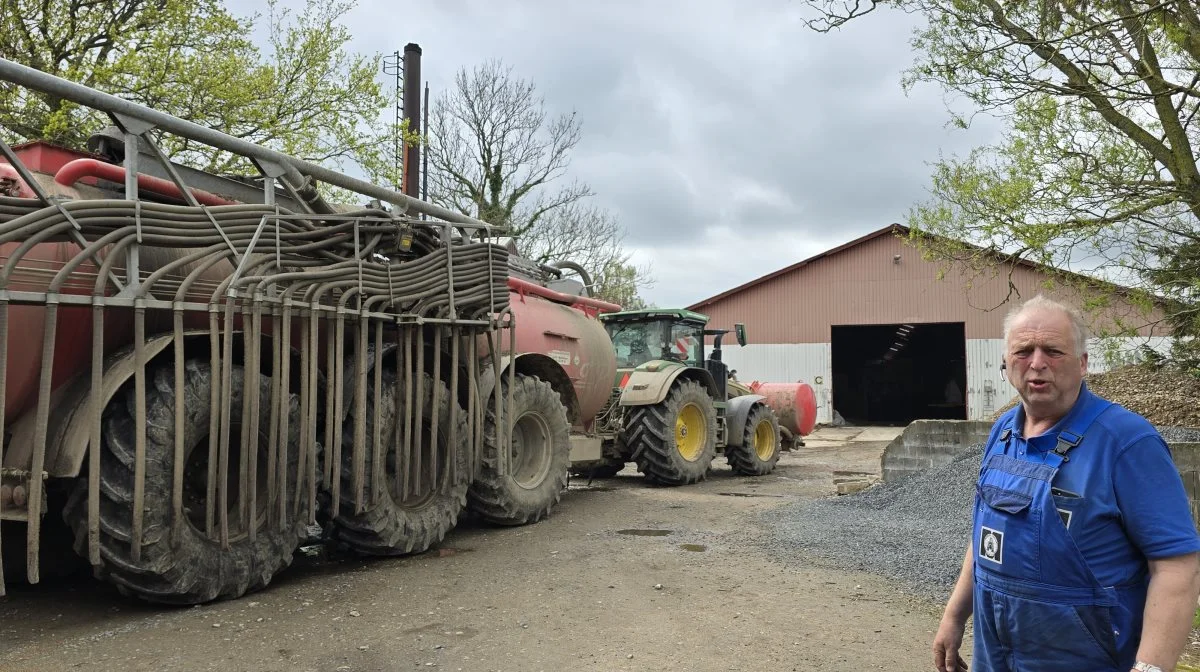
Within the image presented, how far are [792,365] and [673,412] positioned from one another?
1590 centimetres

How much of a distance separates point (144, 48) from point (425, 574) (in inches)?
477

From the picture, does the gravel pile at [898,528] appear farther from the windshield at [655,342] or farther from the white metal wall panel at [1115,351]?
the windshield at [655,342]

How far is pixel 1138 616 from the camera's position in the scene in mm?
2039

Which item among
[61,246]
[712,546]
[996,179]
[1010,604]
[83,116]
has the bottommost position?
[712,546]

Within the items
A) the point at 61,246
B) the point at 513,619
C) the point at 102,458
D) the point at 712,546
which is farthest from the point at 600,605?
the point at 61,246

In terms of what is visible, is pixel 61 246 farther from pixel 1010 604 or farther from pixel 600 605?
pixel 1010 604

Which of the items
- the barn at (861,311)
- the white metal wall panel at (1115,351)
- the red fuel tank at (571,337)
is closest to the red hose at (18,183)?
the red fuel tank at (571,337)

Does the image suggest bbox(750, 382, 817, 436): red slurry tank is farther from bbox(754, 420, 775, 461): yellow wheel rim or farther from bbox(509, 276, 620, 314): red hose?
bbox(509, 276, 620, 314): red hose

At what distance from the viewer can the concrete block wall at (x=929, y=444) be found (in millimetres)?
8859

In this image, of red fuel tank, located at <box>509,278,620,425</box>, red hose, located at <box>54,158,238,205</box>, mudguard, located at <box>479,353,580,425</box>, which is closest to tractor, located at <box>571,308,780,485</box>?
mudguard, located at <box>479,353,580,425</box>

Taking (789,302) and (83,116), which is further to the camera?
(789,302)

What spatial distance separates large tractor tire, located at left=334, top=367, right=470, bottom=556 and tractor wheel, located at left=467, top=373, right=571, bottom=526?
372 mm

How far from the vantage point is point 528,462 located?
7992mm

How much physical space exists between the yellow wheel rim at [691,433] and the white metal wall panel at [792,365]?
14.4m
